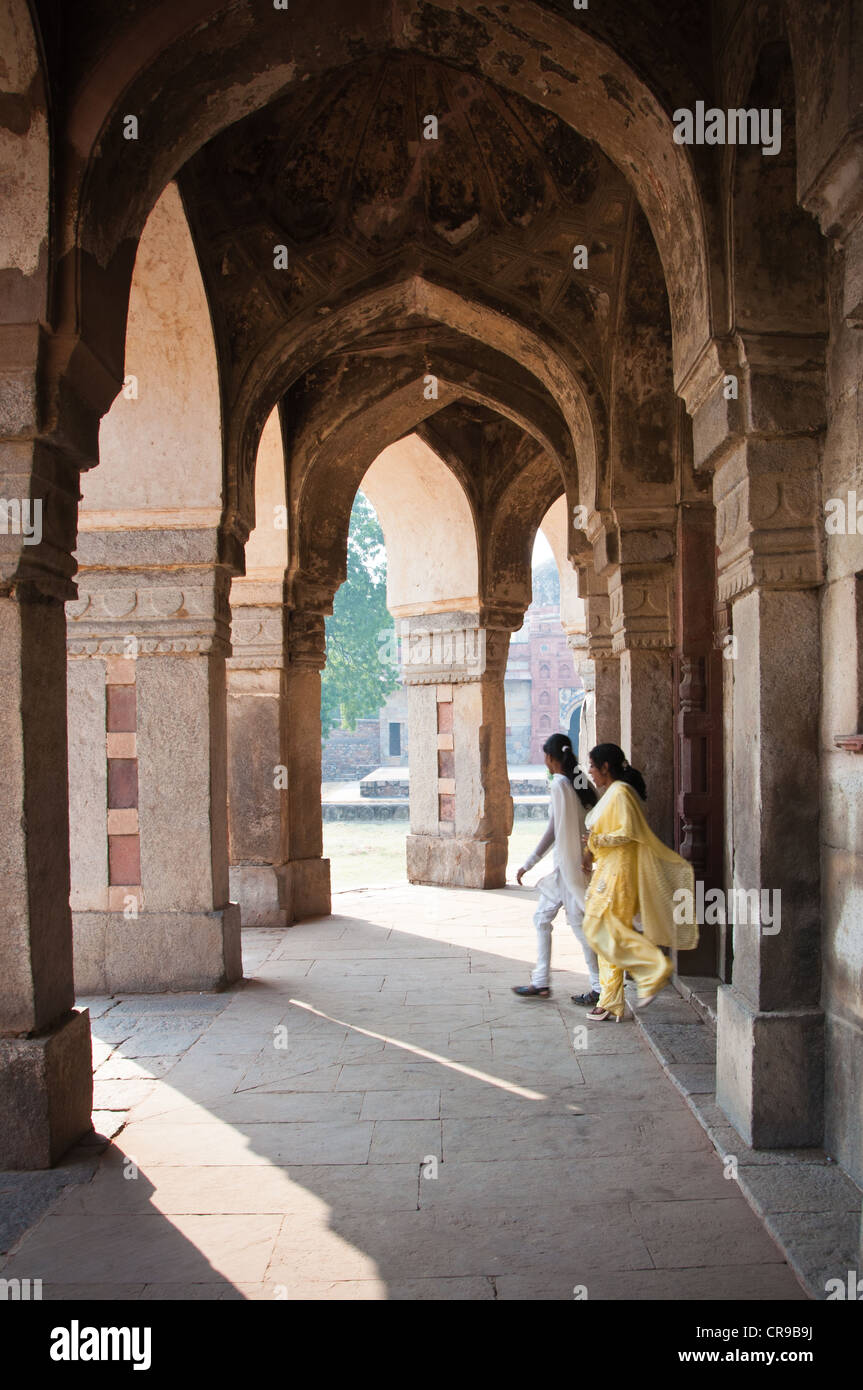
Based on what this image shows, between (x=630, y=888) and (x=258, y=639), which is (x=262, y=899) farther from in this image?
(x=630, y=888)

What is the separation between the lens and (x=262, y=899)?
806cm

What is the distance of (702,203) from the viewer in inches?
141

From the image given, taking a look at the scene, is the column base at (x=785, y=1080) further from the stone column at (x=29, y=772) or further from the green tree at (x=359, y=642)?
the green tree at (x=359, y=642)

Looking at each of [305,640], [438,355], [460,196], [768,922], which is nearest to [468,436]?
[438,355]

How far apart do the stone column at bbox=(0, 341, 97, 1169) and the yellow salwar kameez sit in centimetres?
233

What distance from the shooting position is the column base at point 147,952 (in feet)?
19.0

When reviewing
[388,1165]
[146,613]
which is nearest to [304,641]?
[146,613]

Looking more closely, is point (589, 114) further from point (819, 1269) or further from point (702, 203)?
point (819, 1269)

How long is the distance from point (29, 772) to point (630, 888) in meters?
2.66

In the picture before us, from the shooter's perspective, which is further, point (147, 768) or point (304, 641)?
point (304, 641)

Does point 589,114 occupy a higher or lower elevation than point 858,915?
higher

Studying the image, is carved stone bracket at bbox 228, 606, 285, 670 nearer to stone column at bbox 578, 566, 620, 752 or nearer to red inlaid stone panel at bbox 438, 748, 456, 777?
stone column at bbox 578, 566, 620, 752
